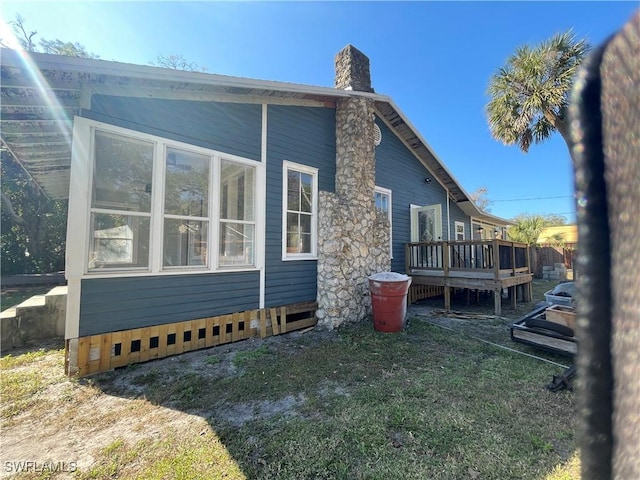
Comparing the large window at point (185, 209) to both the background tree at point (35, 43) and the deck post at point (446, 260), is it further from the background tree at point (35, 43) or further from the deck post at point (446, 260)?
the background tree at point (35, 43)

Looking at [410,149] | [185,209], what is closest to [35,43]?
[185,209]

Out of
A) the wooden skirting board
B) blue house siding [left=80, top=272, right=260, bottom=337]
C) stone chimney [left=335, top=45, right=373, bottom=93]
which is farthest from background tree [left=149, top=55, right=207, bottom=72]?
the wooden skirting board

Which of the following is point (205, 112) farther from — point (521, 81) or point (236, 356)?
point (521, 81)

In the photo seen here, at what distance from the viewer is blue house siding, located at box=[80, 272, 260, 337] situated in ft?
12.5

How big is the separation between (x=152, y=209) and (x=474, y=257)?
26.1 feet

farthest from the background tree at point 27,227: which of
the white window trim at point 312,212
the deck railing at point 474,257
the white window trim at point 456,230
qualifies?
the white window trim at point 456,230

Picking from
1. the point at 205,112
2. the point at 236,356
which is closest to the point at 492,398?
the point at 236,356

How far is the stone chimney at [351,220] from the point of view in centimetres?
602

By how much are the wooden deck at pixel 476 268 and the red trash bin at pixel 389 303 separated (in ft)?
8.63

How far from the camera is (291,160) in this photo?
19.8 ft

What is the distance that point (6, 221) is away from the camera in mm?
11828

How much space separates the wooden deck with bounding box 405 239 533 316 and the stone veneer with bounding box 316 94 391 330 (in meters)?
1.89

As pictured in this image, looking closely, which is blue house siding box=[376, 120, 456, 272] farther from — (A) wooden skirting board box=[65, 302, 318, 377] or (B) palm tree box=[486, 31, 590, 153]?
(A) wooden skirting board box=[65, 302, 318, 377]

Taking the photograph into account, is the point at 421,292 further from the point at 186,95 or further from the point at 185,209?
the point at 186,95
